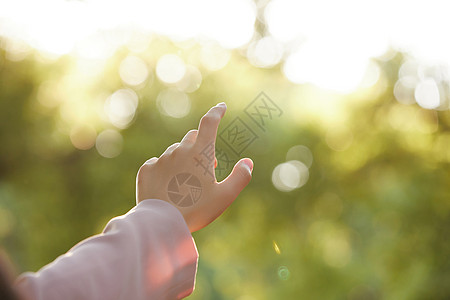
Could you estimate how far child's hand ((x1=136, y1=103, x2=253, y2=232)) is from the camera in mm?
479

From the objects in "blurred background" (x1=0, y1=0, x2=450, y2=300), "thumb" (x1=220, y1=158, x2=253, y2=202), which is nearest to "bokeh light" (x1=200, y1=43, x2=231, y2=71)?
"blurred background" (x1=0, y1=0, x2=450, y2=300)

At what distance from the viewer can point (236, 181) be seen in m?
0.50

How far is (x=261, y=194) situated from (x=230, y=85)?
2.92 feet

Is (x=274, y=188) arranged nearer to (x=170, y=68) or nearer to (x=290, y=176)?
(x=290, y=176)

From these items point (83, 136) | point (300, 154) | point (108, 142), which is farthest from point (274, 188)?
point (83, 136)

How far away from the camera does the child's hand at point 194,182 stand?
18.9 inches

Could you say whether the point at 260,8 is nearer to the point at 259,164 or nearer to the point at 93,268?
the point at 259,164

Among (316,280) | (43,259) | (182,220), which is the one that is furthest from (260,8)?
(182,220)

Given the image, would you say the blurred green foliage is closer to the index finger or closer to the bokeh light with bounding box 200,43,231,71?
the bokeh light with bounding box 200,43,231,71

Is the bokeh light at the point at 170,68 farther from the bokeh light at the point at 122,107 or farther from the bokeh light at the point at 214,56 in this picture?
the bokeh light at the point at 122,107

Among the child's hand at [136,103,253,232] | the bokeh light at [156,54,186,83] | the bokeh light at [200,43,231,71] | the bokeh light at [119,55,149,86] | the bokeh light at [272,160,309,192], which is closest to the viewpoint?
the child's hand at [136,103,253,232]

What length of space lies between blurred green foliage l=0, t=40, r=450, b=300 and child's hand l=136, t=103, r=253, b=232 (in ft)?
8.21

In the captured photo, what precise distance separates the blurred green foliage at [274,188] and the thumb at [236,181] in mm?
2482

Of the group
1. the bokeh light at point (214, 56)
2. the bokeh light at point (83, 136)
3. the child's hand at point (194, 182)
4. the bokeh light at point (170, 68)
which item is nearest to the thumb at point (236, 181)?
the child's hand at point (194, 182)
